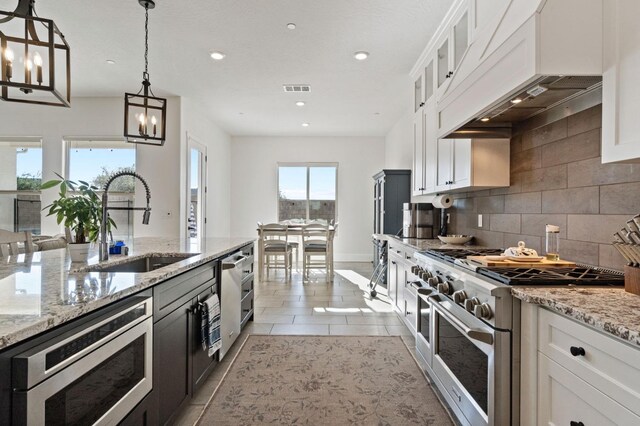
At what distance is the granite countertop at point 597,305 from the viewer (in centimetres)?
91

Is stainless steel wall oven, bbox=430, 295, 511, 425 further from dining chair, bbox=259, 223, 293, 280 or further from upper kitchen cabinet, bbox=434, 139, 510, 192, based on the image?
dining chair, bbox=259, 223, 293, 280

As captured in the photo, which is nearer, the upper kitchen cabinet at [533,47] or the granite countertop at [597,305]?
the granite countertop at [597,305]

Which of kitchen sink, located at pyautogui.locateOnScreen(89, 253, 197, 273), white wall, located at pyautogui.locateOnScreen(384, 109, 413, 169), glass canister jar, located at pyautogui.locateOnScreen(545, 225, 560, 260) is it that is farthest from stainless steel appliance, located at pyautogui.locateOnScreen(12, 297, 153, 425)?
white wall, located at pyautogui.locateOnScreen(384, 109, 413, 169)

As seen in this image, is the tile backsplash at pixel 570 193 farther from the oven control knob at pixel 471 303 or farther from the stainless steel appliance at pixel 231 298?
the stainless steel appliance at pixel 231 298

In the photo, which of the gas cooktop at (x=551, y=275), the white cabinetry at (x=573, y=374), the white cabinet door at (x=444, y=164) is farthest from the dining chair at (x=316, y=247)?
the white cabinetry at (x=573, y=374)

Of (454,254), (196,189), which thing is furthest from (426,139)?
(196,189)

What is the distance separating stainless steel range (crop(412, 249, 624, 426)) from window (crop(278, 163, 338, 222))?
595 centimetres

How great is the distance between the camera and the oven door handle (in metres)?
1.44

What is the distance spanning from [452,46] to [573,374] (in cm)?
268

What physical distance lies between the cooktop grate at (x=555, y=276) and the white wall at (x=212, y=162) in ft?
16.0

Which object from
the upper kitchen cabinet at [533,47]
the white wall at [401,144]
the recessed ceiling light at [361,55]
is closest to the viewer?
the upper kitchen cabinet at [533,47]

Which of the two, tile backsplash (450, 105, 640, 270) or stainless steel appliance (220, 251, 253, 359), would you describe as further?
stainless steel appliance (220, 251, 253, 359)

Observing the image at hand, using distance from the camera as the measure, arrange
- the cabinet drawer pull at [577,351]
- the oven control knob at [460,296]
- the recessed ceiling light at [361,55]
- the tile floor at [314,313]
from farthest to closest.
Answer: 1. the recessed ceiling light at [361,55]
2. the tile floor at [314,313]
3. the oven control knob at [460,296]
4. the cabinet drawer pull at [577,351]

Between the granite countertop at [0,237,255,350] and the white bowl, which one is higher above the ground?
the white bowl
